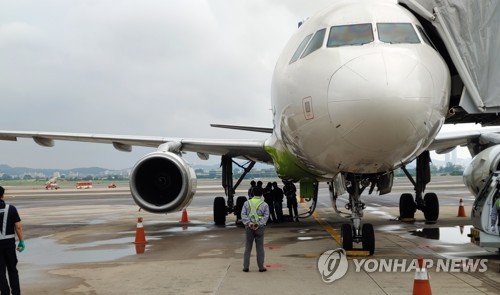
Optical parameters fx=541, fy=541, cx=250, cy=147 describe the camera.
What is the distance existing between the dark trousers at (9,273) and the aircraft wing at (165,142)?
777 cm

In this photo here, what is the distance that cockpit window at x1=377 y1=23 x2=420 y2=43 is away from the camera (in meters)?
7.44

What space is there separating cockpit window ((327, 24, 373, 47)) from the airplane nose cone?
0.59 meters

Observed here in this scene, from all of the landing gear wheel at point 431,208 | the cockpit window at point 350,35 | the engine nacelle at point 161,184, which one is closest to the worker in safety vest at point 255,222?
the cockpit window at point 350,35

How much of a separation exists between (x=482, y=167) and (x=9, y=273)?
30.3 feet

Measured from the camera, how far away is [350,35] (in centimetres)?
761

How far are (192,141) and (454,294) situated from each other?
9239 millimetres

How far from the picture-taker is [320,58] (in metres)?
7.46

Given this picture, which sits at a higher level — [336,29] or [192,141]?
[336,29]

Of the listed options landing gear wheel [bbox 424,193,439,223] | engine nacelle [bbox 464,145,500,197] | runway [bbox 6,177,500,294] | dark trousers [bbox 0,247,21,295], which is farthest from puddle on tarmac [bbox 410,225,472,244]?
dark trousers [bbox 0,247,21,295]

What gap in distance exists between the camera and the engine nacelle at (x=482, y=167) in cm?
1099

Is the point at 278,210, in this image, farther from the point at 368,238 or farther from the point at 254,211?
the point at 254,211

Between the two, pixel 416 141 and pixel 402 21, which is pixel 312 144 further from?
pixel 402 21

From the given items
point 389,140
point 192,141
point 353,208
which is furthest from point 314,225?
point 389,140

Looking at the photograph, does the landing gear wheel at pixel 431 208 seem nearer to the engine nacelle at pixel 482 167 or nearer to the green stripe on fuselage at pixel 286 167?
the engine nacelle at pixel 482 167
